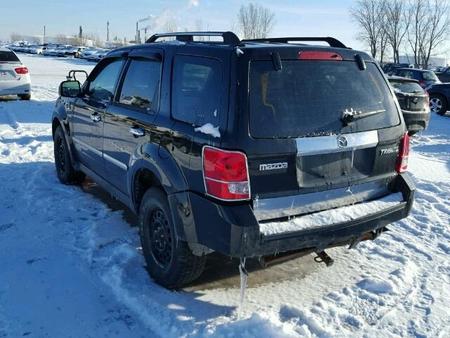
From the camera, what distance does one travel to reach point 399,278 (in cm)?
407

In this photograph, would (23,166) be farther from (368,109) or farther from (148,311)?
(368,109)

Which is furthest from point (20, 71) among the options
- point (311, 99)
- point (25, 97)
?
point (311, 99)

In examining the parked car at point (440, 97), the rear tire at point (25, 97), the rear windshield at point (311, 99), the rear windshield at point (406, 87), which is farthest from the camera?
the parked car at point (440, 97)

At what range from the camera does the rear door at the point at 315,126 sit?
3.22 meters

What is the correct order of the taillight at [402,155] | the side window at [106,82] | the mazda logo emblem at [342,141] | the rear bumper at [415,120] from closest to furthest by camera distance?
the mazda logo emblem at [342,141]
the taillight at [402,155]
the side window at [106,82]
the rear bumper at [415,120]

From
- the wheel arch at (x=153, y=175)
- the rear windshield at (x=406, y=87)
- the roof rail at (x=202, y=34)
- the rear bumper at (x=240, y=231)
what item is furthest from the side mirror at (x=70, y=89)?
the rear windshield at (x=406, y=87)

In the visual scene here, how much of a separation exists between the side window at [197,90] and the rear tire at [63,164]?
3.04m

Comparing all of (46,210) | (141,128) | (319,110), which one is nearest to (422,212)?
(319,110)

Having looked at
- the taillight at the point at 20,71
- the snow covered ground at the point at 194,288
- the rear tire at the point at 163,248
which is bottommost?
the snow covered ground at the point at 194,288

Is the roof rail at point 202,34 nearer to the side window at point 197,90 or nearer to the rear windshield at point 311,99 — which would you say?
the side window at point 197,90

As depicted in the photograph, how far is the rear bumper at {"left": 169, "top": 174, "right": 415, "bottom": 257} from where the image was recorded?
313 cm

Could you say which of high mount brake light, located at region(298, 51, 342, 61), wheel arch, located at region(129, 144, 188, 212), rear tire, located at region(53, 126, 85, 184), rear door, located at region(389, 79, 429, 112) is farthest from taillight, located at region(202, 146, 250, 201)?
rear door, located at region(389, 79, 429, 112)

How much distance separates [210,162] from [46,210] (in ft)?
9.91

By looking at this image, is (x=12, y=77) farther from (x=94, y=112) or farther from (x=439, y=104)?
(x=439, y=104)
